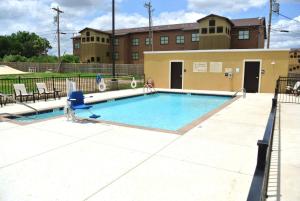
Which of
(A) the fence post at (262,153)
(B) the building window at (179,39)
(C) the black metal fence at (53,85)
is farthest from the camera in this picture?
(B) the building window at (179,39)

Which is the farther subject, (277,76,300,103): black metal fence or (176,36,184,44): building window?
(176,36,184,44): building window

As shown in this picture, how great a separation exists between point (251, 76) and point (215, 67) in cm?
232

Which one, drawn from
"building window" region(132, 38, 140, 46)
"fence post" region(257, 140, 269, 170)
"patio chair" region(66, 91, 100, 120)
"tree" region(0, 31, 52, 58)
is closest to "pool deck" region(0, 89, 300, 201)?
"patio chair" region(66, 91, 100, 120)

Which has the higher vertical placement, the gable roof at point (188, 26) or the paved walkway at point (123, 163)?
the gable roof at point (188, 26)

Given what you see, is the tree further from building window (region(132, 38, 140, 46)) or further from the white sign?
the white sign

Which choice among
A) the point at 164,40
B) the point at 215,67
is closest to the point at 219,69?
the point at 215,67

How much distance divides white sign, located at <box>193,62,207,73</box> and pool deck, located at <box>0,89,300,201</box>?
11.0 m

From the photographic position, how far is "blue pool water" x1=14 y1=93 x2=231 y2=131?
968 cm

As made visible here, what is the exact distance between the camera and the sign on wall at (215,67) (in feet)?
56.3

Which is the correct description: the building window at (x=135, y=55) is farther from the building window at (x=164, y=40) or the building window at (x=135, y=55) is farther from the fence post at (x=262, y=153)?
the fence post at (x=262, y=153)

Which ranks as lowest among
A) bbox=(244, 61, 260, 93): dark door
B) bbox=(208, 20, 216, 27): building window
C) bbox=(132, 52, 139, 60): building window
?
bbox=(244, 61, 260, 93): dark door

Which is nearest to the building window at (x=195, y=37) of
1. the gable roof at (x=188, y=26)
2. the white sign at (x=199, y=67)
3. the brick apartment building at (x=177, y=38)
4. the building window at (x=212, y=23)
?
the brick apartment building at (x=177, y=38)

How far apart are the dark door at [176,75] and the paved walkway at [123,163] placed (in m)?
11.8

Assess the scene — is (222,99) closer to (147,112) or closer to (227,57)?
(227,57)
